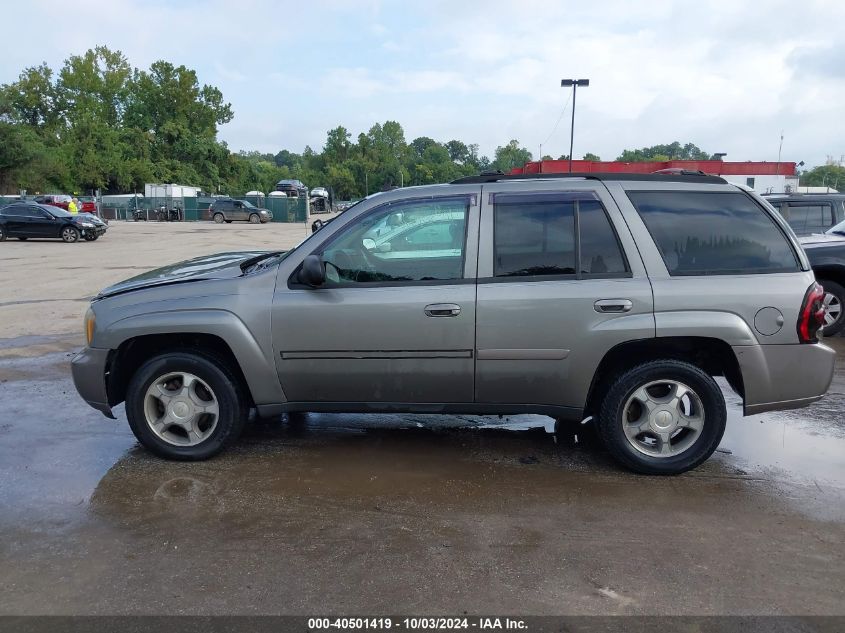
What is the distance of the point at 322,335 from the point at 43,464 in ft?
6.99

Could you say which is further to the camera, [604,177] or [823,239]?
[823,239]

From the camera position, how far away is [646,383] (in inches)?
163

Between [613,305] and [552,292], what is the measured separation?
1.24 feet

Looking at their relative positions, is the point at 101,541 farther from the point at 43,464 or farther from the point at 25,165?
the point at 25,165

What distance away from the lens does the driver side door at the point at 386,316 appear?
4098 millimetres

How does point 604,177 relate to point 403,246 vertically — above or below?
above

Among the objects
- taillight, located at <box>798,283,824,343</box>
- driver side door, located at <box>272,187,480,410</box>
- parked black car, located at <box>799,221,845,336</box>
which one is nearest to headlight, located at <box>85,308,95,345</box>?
driver side door, located at <box>272,187,480,410</box>

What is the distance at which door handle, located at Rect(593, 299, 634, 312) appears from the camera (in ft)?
13.2

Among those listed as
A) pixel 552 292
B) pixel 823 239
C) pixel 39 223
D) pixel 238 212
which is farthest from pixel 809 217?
pixel 238 212

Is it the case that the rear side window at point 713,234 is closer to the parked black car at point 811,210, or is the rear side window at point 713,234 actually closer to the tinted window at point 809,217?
the parked black car at point 811,210

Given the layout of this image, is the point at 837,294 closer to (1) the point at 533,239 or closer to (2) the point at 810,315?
(2) the point at 810,315

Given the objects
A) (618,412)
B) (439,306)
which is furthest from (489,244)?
(618,412)

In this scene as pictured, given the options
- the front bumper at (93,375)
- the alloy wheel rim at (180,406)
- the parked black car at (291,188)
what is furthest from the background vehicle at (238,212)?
the alloy wheel rim at (180,406)

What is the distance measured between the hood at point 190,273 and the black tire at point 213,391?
522 millimetres
